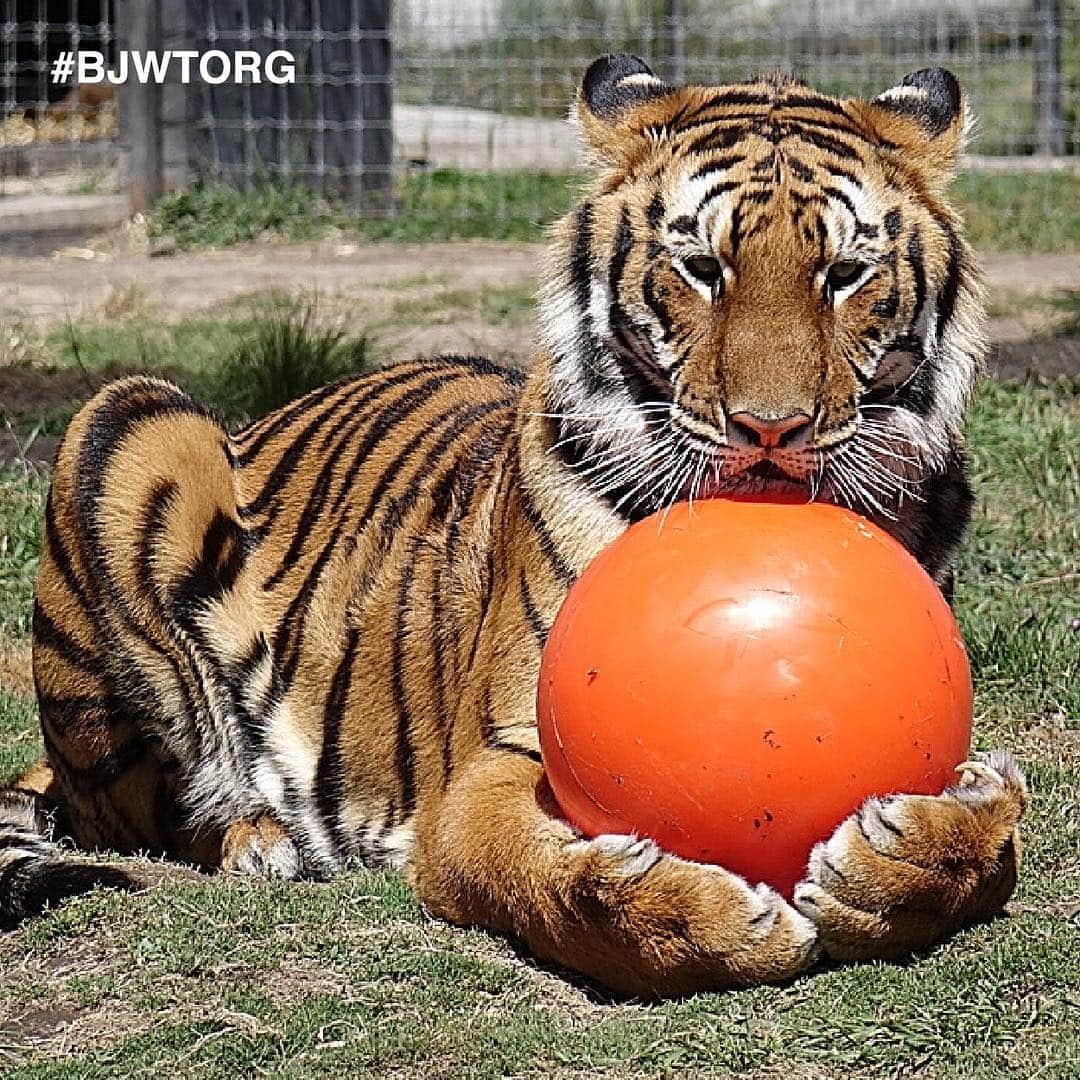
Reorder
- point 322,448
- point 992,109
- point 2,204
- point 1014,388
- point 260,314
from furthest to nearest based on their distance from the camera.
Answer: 1. point 992,109
2. point 2,204
3. point 260,314
4. point 1014,388
5. point 322,448

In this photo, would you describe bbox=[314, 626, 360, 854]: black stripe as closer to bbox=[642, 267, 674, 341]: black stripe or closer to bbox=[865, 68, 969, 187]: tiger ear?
bbox=[642, 267, 674, 341]: black stripe

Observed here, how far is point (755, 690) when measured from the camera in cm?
309

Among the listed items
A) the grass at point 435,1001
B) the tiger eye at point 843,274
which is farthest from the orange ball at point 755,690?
the tiger eye at point 843,274

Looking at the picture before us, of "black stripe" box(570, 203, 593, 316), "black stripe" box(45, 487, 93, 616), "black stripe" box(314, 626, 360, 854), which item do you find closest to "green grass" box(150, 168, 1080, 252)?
"black stripe" box(45, 487, 93, 616)

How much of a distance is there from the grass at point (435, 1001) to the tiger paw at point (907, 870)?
0.07 metres

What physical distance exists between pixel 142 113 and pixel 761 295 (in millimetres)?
10005

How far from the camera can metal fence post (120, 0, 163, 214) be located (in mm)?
12508

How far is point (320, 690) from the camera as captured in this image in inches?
170

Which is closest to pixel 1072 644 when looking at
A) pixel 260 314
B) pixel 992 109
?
pixel 260 314

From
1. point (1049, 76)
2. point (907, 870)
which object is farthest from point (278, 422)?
point (1049, 76)

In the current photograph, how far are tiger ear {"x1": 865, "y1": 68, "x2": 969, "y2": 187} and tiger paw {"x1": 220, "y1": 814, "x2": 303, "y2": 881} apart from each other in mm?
1993

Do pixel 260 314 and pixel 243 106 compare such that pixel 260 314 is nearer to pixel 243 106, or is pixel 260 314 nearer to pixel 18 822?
pixel 243 106

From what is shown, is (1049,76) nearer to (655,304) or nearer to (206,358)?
(206,358)

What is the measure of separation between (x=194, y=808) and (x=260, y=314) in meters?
5.45
